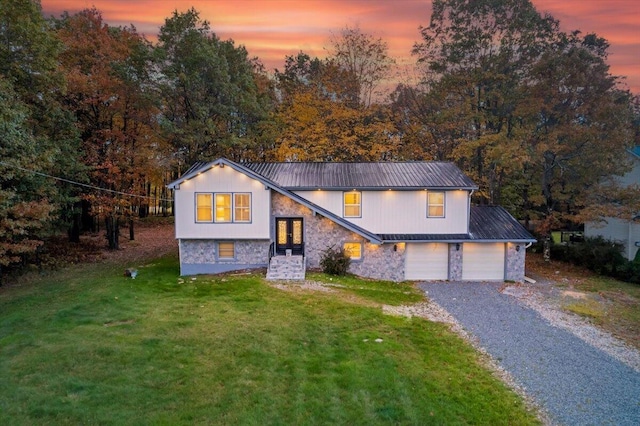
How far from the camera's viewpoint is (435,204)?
66.6 ft

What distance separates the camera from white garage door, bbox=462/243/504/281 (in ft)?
66.6

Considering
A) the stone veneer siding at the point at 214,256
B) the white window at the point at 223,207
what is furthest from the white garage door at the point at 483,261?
the white window at the point at 223,207

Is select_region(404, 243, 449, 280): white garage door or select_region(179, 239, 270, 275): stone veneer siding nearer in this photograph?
select_region(179, 239, 270, 275): stone veneer siding

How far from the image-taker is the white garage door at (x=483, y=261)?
20.3 metres

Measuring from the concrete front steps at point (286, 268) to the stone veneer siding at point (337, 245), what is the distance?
45.2 inches

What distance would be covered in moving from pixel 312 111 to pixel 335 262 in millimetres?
14924

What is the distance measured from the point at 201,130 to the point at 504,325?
847 inches

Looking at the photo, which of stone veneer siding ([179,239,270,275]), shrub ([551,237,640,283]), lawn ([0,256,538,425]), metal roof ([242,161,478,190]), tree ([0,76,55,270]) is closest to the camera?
lawn ([0,256,538,425])

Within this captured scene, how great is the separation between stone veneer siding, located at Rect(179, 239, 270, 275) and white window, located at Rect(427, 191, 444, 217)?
8.31 meters

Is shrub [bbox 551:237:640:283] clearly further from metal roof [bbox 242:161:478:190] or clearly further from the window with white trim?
the window with white trim

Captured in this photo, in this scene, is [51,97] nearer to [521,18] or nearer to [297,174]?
[297,174]

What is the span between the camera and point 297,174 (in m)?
21.4

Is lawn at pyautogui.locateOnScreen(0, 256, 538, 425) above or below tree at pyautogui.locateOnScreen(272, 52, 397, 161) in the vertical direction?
below

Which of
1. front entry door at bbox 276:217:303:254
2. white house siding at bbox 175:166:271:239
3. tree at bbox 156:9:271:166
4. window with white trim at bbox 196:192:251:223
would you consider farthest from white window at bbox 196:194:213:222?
tree at bbox 156:9:271:166
